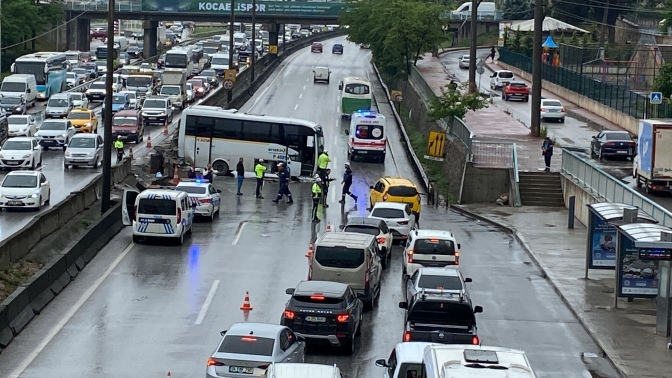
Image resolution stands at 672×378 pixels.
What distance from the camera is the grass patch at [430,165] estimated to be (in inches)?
2151

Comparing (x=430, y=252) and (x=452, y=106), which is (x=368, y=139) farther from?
(x=430, y=252)

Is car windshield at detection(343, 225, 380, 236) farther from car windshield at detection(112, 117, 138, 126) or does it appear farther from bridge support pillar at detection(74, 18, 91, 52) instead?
bridge support pillar at detection(74, 18, 91, 52)

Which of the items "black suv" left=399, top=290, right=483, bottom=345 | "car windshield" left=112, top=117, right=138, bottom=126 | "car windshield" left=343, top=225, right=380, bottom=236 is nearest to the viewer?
"black suv" left=399, top=290, right=483, bottom=345

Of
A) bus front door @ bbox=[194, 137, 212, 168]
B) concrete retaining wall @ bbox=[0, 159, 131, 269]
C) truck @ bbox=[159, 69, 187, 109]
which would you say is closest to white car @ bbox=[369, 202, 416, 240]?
concrete retaining wall @ bbox=[0, 159, 131, 269]

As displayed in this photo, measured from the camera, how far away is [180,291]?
99.4ft

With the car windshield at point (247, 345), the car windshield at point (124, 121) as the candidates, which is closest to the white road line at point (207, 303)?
the car windshield at point (247, 345)

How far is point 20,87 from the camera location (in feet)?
255

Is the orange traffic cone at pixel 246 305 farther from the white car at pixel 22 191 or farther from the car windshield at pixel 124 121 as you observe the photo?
the car windshield at pixel 124 121

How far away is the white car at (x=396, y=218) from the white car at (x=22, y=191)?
12.2m

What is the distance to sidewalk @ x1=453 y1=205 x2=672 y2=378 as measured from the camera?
25109mm

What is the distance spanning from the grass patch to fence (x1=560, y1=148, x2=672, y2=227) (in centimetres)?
548

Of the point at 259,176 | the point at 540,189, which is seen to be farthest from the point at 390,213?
the point at 540,189

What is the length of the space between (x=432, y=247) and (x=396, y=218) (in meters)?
6.74

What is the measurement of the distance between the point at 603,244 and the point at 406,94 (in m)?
63.1
